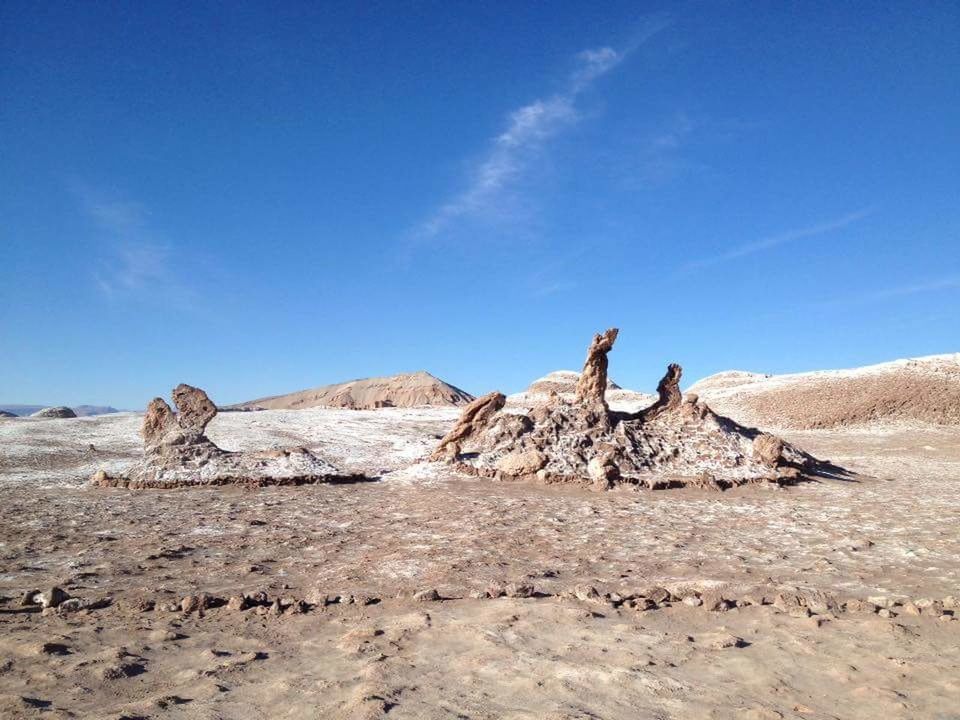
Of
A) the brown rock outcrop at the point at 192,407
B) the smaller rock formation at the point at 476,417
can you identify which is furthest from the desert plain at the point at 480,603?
the smaller rock formation at the point at 476,417

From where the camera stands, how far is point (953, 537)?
318 inches

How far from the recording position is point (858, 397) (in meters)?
27.6

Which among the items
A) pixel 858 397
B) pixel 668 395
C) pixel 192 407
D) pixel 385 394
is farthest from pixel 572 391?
pixel 385 394

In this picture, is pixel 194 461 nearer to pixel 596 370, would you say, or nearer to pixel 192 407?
pixel 192 407

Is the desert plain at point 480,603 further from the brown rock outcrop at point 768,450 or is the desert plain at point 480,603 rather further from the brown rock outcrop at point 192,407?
the brown rock outcrop at point 192,407

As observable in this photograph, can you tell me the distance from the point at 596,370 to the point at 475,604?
10138mm

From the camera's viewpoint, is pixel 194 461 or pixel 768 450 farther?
pixel 768 450

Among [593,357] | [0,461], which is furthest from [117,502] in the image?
[593,357]

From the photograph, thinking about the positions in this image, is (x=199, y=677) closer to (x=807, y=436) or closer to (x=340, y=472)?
(x=340, y=472)

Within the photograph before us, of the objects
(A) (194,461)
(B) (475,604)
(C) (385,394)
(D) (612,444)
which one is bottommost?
(B) (475,604)

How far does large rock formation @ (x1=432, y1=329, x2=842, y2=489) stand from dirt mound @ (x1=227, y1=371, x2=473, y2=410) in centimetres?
3170

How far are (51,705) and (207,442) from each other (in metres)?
10.9

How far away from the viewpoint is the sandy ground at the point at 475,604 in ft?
12.3

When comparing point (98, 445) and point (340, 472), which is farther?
point (98, 445)
